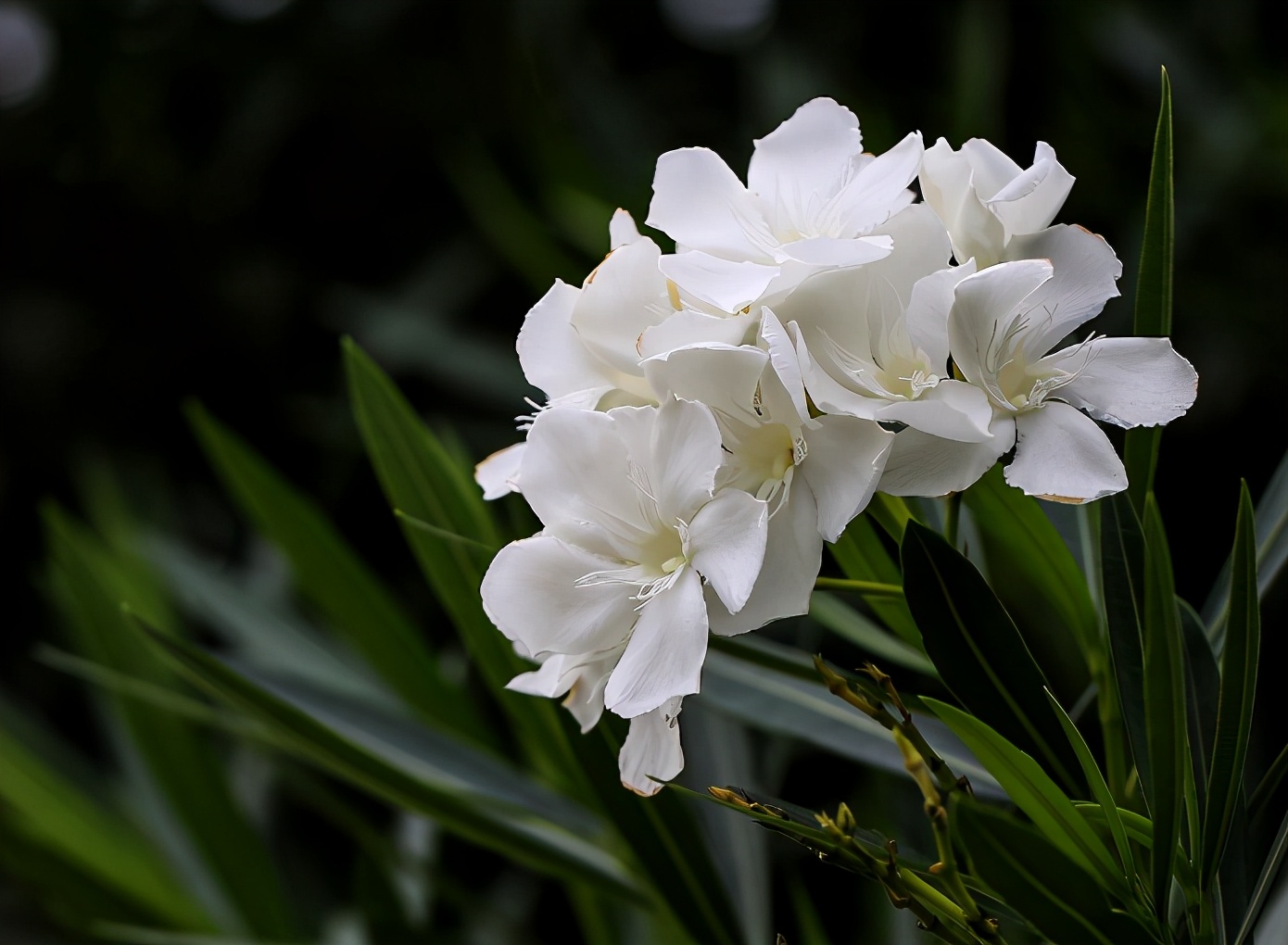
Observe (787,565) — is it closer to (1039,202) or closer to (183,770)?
(1039,202)

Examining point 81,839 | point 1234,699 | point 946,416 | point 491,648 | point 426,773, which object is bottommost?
point 81,839

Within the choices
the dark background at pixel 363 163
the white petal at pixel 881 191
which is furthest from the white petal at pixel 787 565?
the dark background at pixel 363 163

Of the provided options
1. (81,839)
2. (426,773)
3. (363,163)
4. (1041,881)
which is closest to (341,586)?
(426,773)

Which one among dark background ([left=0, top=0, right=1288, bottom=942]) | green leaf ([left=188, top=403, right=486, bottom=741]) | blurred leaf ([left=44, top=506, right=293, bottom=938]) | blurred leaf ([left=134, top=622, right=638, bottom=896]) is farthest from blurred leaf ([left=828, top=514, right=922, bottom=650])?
dark background ([left=0, top=0, right=1288, bottom=942])

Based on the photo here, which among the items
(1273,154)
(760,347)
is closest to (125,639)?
(760,347)

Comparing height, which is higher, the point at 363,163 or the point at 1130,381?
the point at 1130,381

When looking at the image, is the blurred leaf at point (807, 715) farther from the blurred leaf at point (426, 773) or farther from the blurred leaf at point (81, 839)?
the blurred leaf at point (81, 839)
